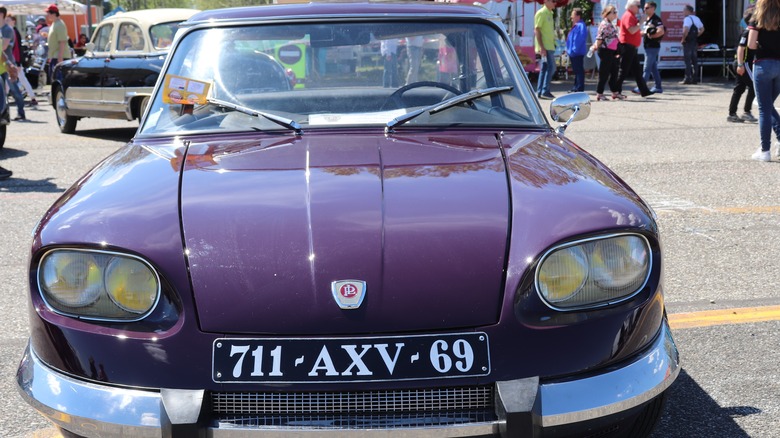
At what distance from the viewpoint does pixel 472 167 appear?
9.70 feet

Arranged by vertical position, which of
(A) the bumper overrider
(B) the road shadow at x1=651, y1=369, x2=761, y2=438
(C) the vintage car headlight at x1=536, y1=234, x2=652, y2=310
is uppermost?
(C) the vintage car headlight at x1=536, y1=234, x2=652, y2=310

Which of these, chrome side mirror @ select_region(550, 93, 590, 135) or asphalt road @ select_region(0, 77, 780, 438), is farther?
chrome side mirror @ select_region(550, 93, 590, 135)

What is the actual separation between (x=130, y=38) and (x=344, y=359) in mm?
10774

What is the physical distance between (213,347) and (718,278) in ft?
12.2

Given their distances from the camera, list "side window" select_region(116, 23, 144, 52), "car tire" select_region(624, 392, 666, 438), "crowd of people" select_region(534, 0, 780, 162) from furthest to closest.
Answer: "crowd of people" select_region(534, 0, 780, 162)
"side window" select_region(116, 23, 144, 52)
"car tire" select_region(624, 392, 666, 438)

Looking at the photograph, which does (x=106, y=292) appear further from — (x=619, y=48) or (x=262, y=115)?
(x=619, y=48)

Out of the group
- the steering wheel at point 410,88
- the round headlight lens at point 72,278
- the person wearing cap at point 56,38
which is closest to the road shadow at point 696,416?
the steering wheel at point 410,88

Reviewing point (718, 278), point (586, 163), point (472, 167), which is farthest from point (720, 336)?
point (472, 167)

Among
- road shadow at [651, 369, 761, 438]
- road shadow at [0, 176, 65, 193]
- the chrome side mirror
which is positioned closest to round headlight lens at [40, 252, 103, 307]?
road shadow at [651, 369, 761, 438]

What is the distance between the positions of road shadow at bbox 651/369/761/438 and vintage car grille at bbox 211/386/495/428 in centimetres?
112

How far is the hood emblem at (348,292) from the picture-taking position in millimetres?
2350

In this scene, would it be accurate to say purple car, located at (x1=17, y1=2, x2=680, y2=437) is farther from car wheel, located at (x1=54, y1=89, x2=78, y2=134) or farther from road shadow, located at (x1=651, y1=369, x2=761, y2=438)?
car wheel, located at (x1=54, y1=89, x2=78, y2=134)

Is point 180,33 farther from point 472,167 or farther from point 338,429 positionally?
point 338,429

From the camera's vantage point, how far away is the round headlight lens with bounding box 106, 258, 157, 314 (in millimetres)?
2438
